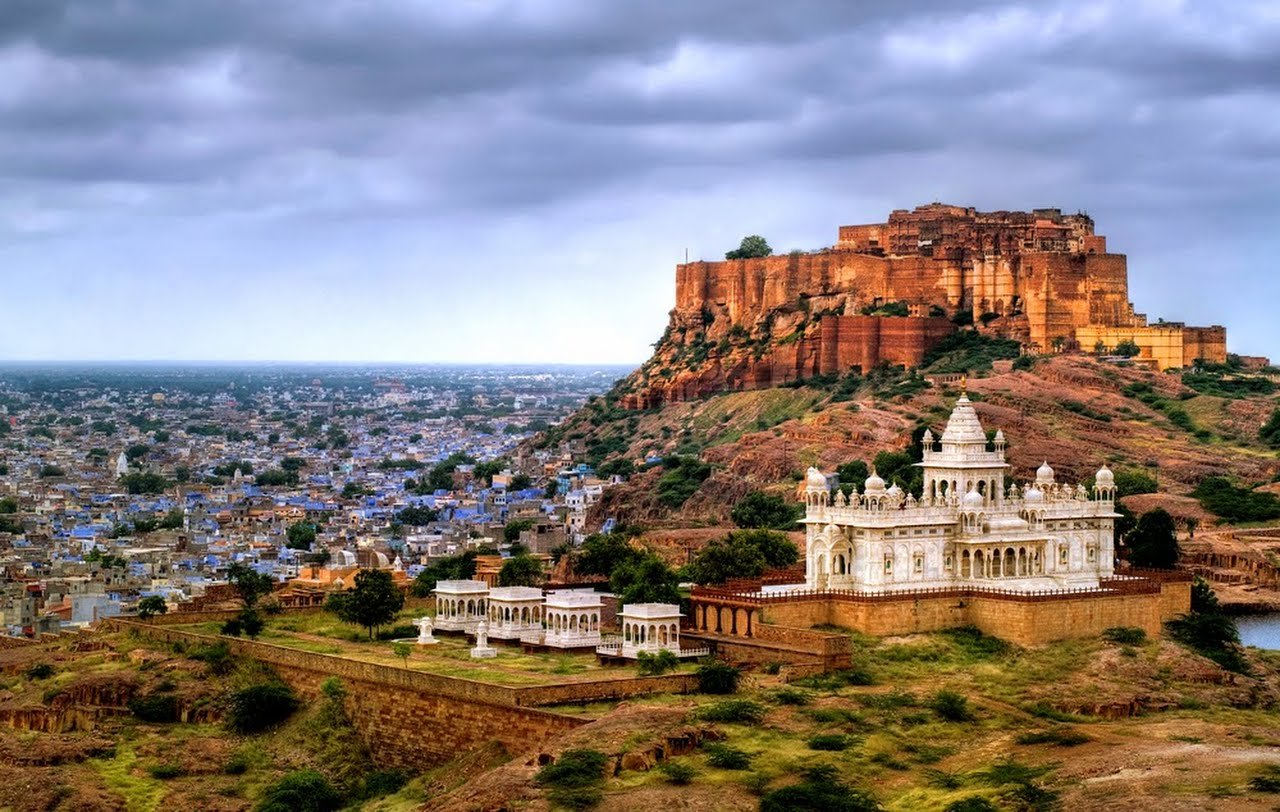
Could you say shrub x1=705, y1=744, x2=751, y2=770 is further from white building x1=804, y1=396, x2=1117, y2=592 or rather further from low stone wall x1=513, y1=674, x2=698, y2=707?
white building x1=804, y1=396, x2=1117, y2=592

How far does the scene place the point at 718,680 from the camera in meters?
51.5

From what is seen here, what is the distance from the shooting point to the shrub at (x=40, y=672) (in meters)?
58.9

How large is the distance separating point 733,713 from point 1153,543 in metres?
25.1

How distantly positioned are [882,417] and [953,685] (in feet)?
142

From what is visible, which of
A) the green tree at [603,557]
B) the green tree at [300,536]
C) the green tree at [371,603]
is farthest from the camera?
the green tree at [300,536]

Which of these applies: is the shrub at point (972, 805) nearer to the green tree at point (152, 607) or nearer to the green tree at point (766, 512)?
the green tree at point (152, 607)

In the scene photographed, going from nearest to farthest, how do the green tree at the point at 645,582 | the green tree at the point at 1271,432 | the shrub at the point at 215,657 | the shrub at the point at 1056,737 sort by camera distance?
the shrub at the point at 1056,737, the shrub at the point at 215,657, the green tree at the point at 645,582, the green tree at the point at 1271,432

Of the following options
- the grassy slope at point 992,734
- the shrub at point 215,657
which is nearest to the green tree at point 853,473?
the grassy slope at point 992,734

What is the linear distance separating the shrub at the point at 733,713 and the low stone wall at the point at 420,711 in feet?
8.07

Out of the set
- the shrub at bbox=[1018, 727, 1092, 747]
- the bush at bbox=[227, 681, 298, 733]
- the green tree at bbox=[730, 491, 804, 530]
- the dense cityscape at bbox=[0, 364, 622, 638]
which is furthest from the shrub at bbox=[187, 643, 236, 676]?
the green tree at bbox=[730, 491, 804, 530]

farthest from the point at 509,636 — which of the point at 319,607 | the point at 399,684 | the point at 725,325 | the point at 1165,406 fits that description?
the point at 725,325

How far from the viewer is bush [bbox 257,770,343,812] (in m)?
50.0

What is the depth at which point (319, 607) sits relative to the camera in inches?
2677

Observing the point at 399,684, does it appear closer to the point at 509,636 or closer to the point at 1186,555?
the point at 509,636
